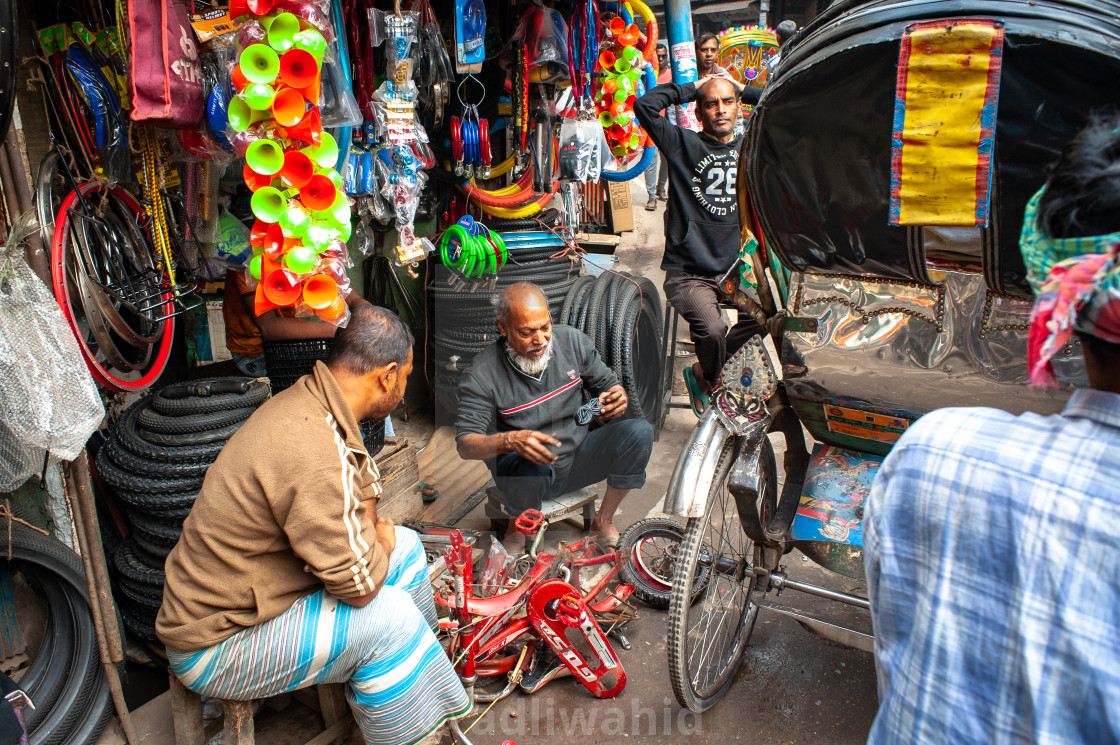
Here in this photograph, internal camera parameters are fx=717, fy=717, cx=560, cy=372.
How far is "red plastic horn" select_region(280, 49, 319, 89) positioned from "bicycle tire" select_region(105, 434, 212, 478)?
4.51 feet

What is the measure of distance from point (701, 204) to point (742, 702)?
2.96 metres

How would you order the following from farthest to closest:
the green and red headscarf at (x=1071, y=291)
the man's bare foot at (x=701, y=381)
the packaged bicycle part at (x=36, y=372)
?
the man's bare foot at (x=701, y=381)
the packaged bicycle part at (x=36, y=372)
the green and red headscarf at (x=1071, y=291)

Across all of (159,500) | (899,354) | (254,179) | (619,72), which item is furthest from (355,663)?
(619,72)

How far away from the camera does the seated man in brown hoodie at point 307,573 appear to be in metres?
1.95

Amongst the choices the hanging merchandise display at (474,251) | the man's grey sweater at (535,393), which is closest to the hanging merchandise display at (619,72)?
the hanging merchandise display at (474,251)

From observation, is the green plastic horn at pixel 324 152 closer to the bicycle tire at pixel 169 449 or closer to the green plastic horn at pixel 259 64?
the green plastic horn at pixel 259 64

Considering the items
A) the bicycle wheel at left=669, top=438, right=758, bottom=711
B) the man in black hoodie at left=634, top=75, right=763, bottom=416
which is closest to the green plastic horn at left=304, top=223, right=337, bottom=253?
the bicycle wheel at left=669, top=438, right=758, bottom=711

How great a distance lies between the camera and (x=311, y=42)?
7.63 feet

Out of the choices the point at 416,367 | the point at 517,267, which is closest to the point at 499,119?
the point at 517,267

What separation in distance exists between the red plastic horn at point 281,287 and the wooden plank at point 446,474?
1849 millimetres

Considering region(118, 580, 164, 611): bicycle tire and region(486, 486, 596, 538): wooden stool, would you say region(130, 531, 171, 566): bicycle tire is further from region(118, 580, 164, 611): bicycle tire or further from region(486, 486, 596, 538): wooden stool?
region(486, 486, 596, 538): wooden stool

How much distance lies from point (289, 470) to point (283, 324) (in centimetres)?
135

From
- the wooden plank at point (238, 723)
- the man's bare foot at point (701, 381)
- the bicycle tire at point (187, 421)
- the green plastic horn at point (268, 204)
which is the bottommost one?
the wooden plank at point (238, 723)

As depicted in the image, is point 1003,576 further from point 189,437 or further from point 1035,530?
point 189,437
